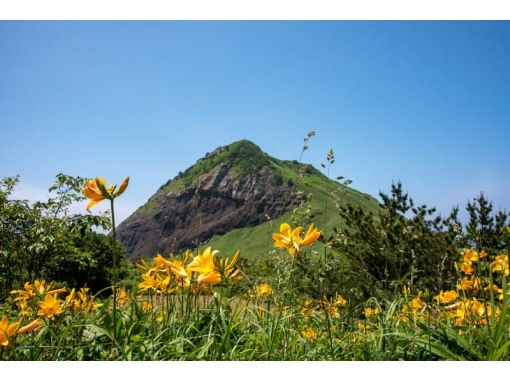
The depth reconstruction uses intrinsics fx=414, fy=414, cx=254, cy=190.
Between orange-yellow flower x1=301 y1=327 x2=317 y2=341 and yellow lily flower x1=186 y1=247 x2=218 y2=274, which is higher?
yellow lily flower x1=186 y1=247 x2=218 y2=274

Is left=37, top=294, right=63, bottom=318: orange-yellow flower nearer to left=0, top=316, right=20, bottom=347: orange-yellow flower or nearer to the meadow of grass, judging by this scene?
the meadow of grass

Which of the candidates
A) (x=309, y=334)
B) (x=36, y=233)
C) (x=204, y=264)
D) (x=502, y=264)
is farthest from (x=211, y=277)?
(x=36, y=233)

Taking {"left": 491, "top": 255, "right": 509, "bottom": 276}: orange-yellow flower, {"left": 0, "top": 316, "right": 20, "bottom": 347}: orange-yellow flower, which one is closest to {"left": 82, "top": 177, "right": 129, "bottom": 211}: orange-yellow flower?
{"left": 0, "top": 316, "right": 20, "bottom": 347}: orange-yellow flower

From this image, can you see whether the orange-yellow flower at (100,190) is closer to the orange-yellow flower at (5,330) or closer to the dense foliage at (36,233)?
the orange-yellow flower at (5,330)

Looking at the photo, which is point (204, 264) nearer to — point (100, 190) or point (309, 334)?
point (100, 190)

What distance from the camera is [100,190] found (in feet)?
4.45

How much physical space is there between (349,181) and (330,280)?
13.1 ft

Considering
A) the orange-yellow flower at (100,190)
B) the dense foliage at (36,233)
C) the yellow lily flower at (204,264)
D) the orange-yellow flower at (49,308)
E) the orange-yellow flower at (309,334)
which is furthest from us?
the dense foliage at (36,233)

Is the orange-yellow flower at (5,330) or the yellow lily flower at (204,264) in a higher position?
the yellow lily flower at (204,264)

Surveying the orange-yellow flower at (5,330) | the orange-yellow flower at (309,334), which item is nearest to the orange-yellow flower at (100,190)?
the orange-yellow flower at (5,330)

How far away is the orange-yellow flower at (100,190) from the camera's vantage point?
1.33 m

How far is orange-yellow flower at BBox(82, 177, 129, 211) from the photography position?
133cm

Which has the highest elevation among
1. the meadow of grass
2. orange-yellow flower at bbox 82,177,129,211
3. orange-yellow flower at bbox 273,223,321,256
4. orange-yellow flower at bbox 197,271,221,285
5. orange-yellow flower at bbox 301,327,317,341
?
orange-yellow flower at bbox 82,177,129,211

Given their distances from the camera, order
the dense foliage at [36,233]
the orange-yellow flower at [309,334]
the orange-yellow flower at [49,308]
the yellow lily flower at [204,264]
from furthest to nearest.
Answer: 1. the dense foliage at [36,233]
2. the orange-yellow flower at [309,334]
3. the orange-yellow flower at [49,308]
4. the yellow lily flower at [204,264]
